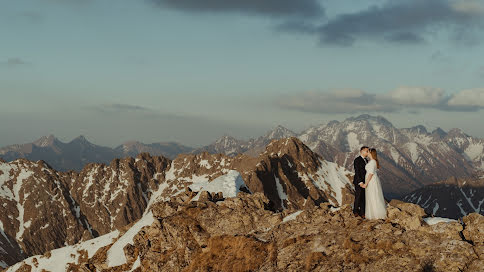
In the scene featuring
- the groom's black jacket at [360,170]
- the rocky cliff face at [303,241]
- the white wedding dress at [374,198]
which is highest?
the groom's black jacket at [360,170]

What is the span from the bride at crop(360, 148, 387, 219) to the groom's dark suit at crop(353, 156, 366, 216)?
1.38 ft

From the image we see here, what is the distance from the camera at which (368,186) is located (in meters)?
28.2

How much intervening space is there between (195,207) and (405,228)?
2411cm

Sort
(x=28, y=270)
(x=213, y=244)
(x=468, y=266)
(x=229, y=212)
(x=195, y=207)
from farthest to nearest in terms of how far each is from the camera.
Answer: (x=28, y=270) → (x=195, y=207) → (x=229, y=212) → (x=213, y=244) → (x=468, y=266)

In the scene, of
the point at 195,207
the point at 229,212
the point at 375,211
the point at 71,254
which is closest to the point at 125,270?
the point at 195,207

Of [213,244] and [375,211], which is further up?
[375,211]

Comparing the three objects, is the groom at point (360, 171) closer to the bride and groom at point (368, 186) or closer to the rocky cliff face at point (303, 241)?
the bride and groom at point (368, 186)

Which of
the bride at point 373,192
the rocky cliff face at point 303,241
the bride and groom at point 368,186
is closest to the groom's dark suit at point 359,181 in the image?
the bride and groom at point 368,186

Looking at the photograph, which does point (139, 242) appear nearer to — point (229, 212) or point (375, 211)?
point (229, 212)

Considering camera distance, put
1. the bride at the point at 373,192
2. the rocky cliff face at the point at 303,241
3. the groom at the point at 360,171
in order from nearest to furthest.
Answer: the rocky cliff face at the point at 303,241, the bride at the point at 373,192, the groom at the point at 360,171

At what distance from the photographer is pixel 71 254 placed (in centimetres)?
10138

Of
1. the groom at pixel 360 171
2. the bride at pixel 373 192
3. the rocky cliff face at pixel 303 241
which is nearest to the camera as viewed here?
the rocky cliff face at pixel 303 241

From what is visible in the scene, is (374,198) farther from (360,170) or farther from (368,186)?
(360,170)

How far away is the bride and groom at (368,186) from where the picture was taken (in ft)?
91.9
